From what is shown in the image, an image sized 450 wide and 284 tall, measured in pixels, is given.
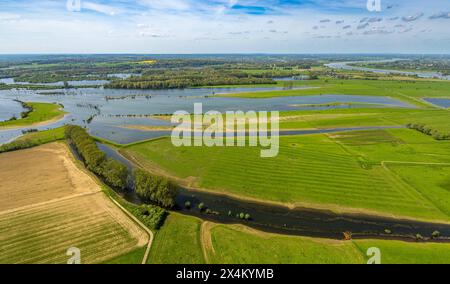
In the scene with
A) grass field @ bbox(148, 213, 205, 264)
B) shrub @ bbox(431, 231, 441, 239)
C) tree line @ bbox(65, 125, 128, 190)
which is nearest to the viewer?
grass field @ bbox(148, 213, 205, 264)

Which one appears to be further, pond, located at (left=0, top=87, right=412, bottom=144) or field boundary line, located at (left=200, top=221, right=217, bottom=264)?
pond, located at (left=0, top=87, right=412, bottom=144)

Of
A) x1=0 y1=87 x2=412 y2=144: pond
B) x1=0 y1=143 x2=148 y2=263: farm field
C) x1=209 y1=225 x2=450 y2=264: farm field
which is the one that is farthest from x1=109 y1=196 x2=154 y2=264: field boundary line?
x1=0 y1=87 x2=412 y2=144: pond

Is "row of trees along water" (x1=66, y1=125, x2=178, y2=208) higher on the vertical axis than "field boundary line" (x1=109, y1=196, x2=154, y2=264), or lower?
higher

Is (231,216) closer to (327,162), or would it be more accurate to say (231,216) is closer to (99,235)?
(99,235)

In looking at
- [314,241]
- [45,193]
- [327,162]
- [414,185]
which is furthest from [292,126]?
[45,193]

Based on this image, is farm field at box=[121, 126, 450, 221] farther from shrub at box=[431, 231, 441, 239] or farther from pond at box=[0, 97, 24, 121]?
pond at box=[0, 97, 24, 121]

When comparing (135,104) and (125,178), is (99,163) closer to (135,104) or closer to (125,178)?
(125,178)
